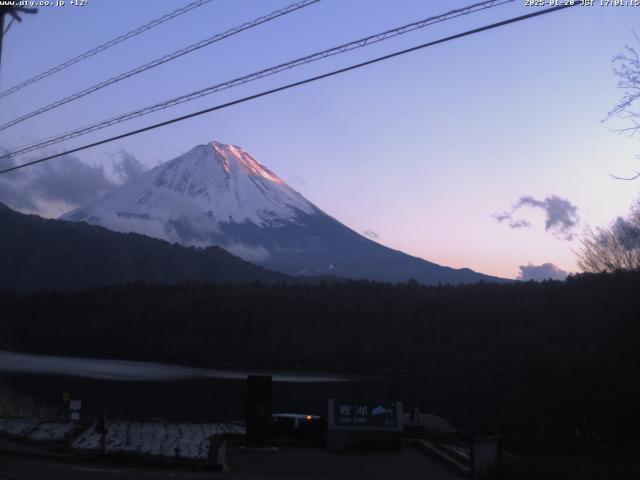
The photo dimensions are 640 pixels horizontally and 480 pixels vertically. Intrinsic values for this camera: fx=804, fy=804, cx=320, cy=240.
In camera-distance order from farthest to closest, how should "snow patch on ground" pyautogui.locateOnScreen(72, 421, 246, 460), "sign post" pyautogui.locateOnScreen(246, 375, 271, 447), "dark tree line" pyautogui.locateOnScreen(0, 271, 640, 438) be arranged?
"dark tree line" pyautogui.locateOnScreen(0, 271, 640, 438) < "sign post" pyautogui.locateOnScreen(246, 375, 271, 447) < "snow patch on ground" pyautogui.locateOnScreen(72, 421, 246, 460)

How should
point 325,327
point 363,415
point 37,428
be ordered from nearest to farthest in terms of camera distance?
1. point 363,415
2. point 37,428
3. point 325,327

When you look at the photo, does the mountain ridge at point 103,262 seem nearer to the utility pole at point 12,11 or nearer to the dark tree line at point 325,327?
the dark tree line at point 325,327

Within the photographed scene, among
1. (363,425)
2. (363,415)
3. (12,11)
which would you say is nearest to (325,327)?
(363,425)

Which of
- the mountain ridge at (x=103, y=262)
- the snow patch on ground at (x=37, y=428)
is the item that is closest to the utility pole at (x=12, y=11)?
the snow patch on ground at (x=37, y=428)

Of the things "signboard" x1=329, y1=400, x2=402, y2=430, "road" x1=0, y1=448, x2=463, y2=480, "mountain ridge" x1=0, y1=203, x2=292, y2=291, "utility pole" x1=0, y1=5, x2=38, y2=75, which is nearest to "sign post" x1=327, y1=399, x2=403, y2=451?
"signboard" x1=329, y1=400, x2=402, y2=430

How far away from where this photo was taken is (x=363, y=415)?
21.9 metres

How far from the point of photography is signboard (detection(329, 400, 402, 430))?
2186 centimetres

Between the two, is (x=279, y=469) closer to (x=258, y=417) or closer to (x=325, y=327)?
(x=258, y=417)

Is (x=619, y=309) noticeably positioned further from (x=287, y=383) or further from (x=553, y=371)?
(x=287, y=383)

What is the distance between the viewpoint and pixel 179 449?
801 inches

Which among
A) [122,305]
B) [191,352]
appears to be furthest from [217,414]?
[122,305]

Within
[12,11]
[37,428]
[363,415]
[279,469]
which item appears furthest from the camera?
[37,428]

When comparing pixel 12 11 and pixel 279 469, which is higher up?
pixel 12 11

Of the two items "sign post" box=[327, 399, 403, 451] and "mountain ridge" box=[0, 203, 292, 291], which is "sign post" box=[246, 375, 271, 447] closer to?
"sign post" box=[327, 399, 403, 451]
